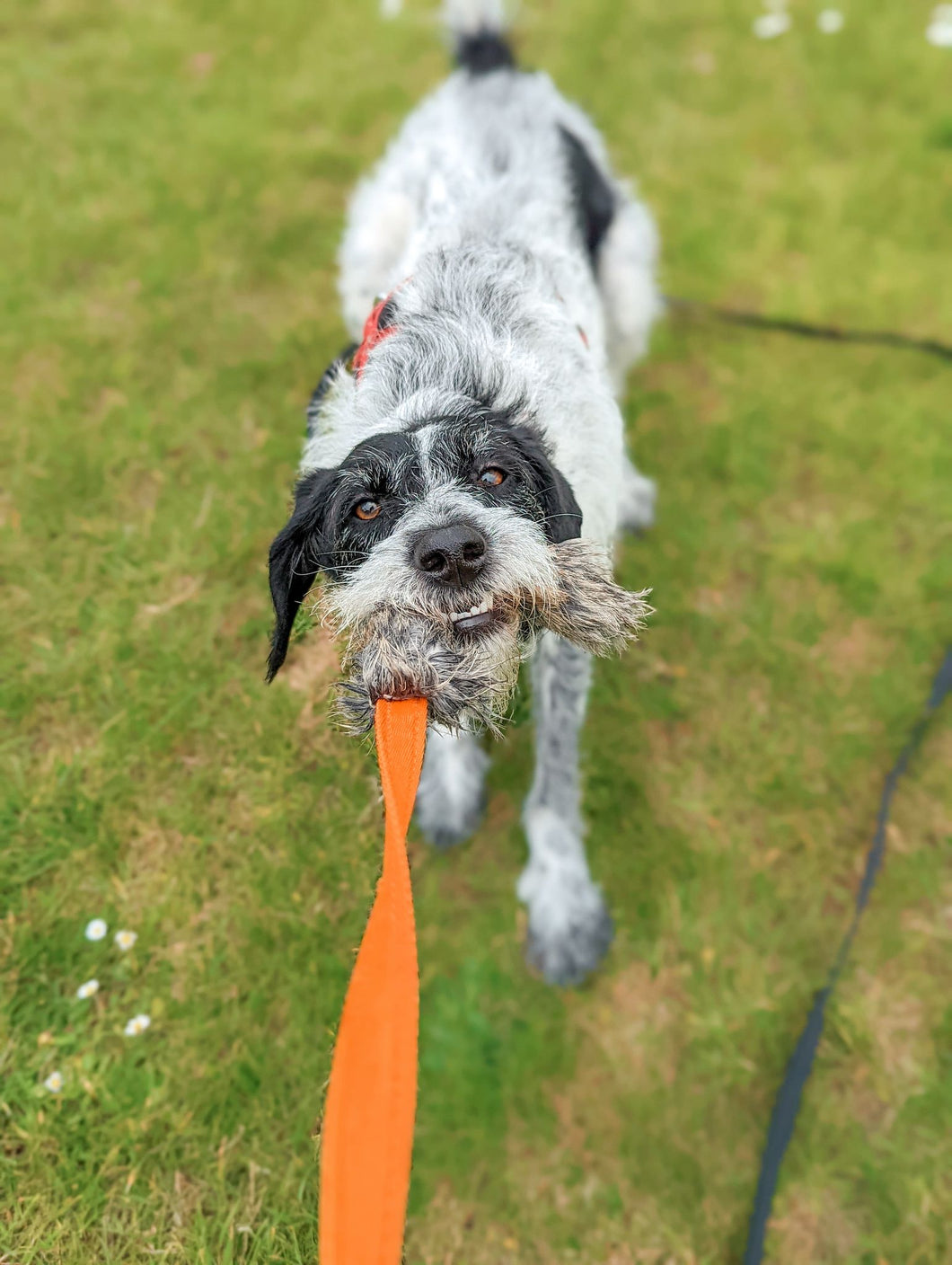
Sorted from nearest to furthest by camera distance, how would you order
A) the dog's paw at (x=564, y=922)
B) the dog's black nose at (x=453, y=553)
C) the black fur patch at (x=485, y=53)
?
the dog's black nose at (x=453, y=553) → the dog's paw at (x=564, y=922) → the black fur patch at (x=485, y=53)

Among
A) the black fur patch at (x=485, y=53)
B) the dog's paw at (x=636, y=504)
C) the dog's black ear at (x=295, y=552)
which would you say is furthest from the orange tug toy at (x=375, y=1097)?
the black fur patch at (x=485, y=53)

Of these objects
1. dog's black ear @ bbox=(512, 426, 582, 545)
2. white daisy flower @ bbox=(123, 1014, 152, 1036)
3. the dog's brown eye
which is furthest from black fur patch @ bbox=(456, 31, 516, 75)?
white daisy flower @ bbox=(123, 1014, 152, 1036)

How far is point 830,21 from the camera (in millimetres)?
6945

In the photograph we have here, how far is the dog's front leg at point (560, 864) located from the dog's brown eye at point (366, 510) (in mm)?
1185

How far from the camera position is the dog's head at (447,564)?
2055mm

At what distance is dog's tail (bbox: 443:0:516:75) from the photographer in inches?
174

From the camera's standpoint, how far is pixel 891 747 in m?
4.15

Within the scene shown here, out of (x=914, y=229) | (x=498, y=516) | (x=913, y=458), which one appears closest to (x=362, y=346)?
(x=498, y=516)

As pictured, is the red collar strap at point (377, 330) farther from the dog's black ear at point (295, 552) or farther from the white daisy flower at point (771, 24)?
the white daisy flower at point (771, 24)

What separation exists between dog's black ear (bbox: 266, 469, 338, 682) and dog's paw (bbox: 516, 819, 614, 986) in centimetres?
182

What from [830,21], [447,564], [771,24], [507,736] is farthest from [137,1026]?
[830,21]

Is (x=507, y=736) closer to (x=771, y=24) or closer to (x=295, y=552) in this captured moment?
(x=295, y=552)

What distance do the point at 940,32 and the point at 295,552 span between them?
321 inches

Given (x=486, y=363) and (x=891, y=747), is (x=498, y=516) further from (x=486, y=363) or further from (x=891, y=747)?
(x=891, y=747)
